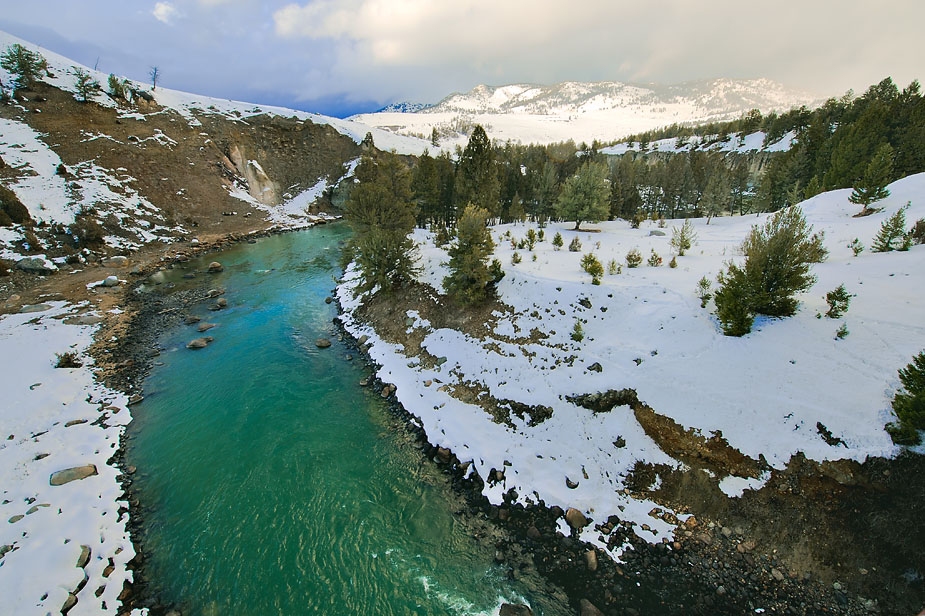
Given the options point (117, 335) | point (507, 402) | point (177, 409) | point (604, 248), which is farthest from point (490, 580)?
point (117, 335)

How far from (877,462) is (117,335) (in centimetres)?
3367

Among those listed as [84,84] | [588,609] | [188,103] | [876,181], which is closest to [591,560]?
[588,609]

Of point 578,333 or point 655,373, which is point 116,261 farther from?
point 655,373

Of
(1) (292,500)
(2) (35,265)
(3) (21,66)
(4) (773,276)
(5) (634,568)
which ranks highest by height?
(3) (21,66)

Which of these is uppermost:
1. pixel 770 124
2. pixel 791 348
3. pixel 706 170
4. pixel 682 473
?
pixel 770 124

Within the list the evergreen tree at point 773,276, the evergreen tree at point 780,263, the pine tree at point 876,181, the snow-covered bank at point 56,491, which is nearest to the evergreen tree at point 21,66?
the snow-covered bank at point 56,491

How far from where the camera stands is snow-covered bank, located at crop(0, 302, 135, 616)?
798cm

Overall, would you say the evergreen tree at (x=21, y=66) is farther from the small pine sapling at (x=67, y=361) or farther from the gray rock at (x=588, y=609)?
the gray rock at (x=588, y=609)

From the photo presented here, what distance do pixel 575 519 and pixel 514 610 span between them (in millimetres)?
3059

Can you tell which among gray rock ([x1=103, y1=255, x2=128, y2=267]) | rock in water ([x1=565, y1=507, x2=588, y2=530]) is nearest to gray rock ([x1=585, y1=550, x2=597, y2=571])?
rock in water ([x1=565, y1=507, x2=588, y2=530])

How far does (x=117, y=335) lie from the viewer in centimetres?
2017

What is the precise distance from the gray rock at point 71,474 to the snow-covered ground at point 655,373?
10.6m

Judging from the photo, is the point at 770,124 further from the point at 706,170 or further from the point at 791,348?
the point at 791,348

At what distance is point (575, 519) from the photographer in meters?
10.1
